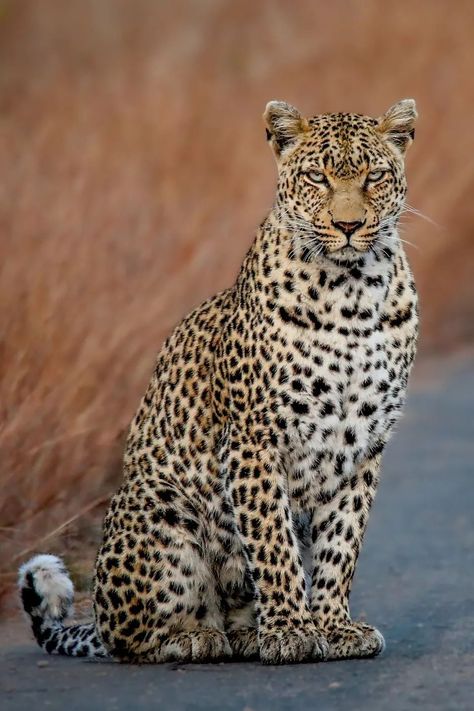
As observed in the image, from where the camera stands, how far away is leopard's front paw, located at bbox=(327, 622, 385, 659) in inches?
259

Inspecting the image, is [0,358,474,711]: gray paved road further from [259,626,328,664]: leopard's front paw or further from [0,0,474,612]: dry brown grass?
[0,0,474,612]: dry brown grass

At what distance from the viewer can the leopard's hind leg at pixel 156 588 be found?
6.63 meters

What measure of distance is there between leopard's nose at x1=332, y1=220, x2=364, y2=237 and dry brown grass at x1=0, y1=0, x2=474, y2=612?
1.67m

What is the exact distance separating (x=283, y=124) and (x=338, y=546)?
1504mm

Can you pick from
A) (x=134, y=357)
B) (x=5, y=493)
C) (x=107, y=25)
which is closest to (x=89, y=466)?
(x=5, y=493)

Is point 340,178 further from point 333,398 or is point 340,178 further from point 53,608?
point 53,608

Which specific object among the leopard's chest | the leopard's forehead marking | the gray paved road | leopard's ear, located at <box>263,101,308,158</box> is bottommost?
the gray paved road

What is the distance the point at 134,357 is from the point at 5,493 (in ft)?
6.68

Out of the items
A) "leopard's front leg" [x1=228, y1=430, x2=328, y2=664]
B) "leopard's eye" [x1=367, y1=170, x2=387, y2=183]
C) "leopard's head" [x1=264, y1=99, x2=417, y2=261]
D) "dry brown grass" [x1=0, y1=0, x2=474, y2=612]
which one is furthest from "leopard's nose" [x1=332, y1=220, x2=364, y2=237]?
"dry brown grass" [x1=0, y1=0, x2=474, y2=612]

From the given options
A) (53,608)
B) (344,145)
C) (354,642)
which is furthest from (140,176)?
(354,642)

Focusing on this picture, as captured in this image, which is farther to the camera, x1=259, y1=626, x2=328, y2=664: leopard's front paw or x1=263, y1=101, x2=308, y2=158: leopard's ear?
x1=263, y1=101, x2=308, y2=158: leopard's ear

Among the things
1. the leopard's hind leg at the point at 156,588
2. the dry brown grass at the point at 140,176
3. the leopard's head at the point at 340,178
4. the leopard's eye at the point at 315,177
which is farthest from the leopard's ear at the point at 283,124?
the dry brown grass at the point at 140,176

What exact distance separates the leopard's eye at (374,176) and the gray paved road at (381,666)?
163 cm

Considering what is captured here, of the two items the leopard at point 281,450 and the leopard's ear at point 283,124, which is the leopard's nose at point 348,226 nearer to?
the leopard at point 281,450
